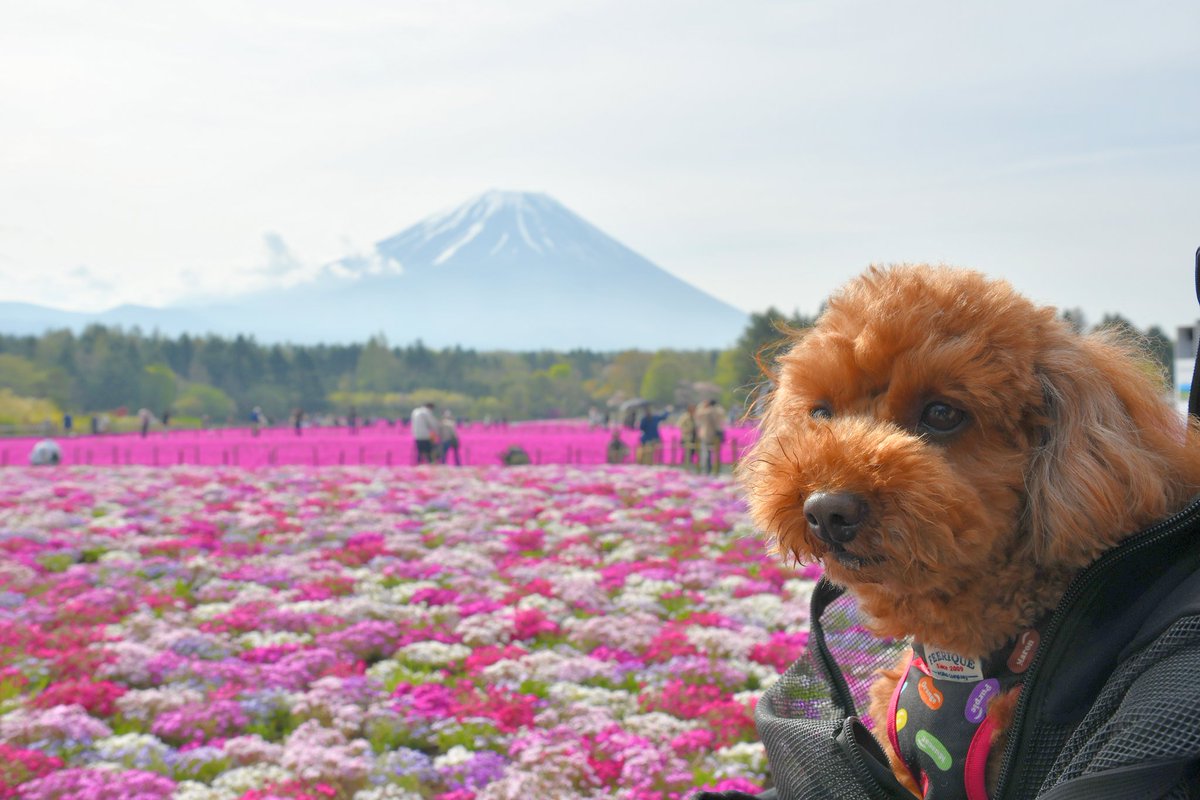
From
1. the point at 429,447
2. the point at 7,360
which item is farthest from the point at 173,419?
the point at 429,447

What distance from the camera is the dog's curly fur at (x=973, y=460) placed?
1.81 m

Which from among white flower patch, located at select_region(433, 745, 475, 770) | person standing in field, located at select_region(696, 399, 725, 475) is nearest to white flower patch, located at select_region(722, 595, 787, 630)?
white flower patch, located at select_region(433, 745, 475, 770)

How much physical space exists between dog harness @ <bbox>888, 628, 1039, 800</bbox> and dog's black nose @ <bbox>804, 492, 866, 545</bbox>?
39cm

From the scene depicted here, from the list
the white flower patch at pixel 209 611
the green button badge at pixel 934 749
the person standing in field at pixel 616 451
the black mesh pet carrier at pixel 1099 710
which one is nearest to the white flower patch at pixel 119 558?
the white flower patch at pixel 209 611

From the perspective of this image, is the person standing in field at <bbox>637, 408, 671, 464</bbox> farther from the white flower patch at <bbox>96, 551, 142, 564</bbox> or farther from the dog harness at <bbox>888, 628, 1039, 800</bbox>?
the dog harness at <bbox>888, 628, 1039, 800</bbox>

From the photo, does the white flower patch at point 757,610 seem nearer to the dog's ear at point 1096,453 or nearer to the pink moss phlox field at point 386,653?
the pink moss phlox field at point 386,653

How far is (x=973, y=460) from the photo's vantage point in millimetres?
1930

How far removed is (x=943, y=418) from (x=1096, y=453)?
0.28 meters

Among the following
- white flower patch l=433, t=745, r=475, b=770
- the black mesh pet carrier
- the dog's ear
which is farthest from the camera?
white flower patch l=433, t=745, r=475, b=770

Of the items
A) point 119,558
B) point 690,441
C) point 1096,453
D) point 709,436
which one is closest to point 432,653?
point 119,558

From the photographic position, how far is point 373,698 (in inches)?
209

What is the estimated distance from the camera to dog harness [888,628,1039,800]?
1853 mm

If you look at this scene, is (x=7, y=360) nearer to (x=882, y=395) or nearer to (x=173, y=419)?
(x=173, y=419)

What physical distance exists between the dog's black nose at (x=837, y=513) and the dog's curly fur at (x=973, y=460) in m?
0.01
